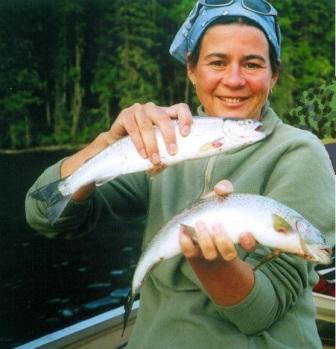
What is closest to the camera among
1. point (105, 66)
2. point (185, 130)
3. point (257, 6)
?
point (185, 130)

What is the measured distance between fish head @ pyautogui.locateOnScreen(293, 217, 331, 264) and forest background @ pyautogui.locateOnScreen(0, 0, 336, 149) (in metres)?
1.47

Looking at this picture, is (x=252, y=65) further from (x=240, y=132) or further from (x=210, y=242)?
(x=210, y=242)

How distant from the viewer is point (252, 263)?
101 cm

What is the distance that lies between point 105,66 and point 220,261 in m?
4.72

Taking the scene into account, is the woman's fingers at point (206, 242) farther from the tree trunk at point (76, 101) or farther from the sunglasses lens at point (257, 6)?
the tree trunk at point (76, 101)

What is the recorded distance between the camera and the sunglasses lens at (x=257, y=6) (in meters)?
1.06

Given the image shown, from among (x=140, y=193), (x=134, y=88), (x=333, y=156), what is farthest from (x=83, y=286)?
(x=140, y=193)

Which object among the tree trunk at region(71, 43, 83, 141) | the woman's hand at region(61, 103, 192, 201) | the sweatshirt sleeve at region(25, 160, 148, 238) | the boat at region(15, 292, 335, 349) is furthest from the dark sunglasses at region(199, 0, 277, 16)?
the tree trunk at region(71, 43, 83, 141)

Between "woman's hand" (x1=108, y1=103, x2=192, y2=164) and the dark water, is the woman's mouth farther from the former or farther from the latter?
the dark water

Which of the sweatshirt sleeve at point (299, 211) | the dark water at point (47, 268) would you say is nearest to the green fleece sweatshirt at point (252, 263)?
the sweatshirt sleeve at point (299, 211)

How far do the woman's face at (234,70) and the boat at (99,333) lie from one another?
1032 mm

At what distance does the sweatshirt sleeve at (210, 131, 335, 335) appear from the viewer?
927 millimetres

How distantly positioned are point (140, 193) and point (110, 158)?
17cm

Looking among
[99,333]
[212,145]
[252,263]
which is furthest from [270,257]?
[99,333]
